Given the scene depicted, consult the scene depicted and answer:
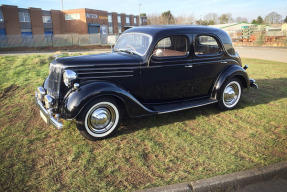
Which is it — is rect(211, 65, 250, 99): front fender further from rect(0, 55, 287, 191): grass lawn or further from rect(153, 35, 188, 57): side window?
rect(153, 35, 188, 57): side window

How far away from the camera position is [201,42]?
462 cm

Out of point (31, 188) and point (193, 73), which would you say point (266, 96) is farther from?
point (31, 188)

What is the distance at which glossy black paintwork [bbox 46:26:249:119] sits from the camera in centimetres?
349

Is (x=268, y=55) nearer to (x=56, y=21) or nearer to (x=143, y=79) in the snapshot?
(x=143, y=79)

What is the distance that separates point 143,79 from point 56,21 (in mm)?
45574

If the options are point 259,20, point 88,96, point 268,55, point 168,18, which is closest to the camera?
point 88,96

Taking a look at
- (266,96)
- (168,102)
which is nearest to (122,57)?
(168,102)

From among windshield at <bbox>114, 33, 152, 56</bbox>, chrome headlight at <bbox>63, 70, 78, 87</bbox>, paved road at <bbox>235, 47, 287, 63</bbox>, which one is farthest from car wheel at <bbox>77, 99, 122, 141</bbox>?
paved road at <bbox>235, 47, 287, 63</bbox>

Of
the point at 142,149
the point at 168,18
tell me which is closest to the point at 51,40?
the point at 168,18

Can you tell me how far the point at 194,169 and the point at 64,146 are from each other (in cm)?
200

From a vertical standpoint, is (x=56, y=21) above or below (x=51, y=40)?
above

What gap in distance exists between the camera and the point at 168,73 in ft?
13.9

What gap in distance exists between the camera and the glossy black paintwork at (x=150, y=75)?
3494 millimetres

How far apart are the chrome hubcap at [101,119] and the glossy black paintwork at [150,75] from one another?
25cm
